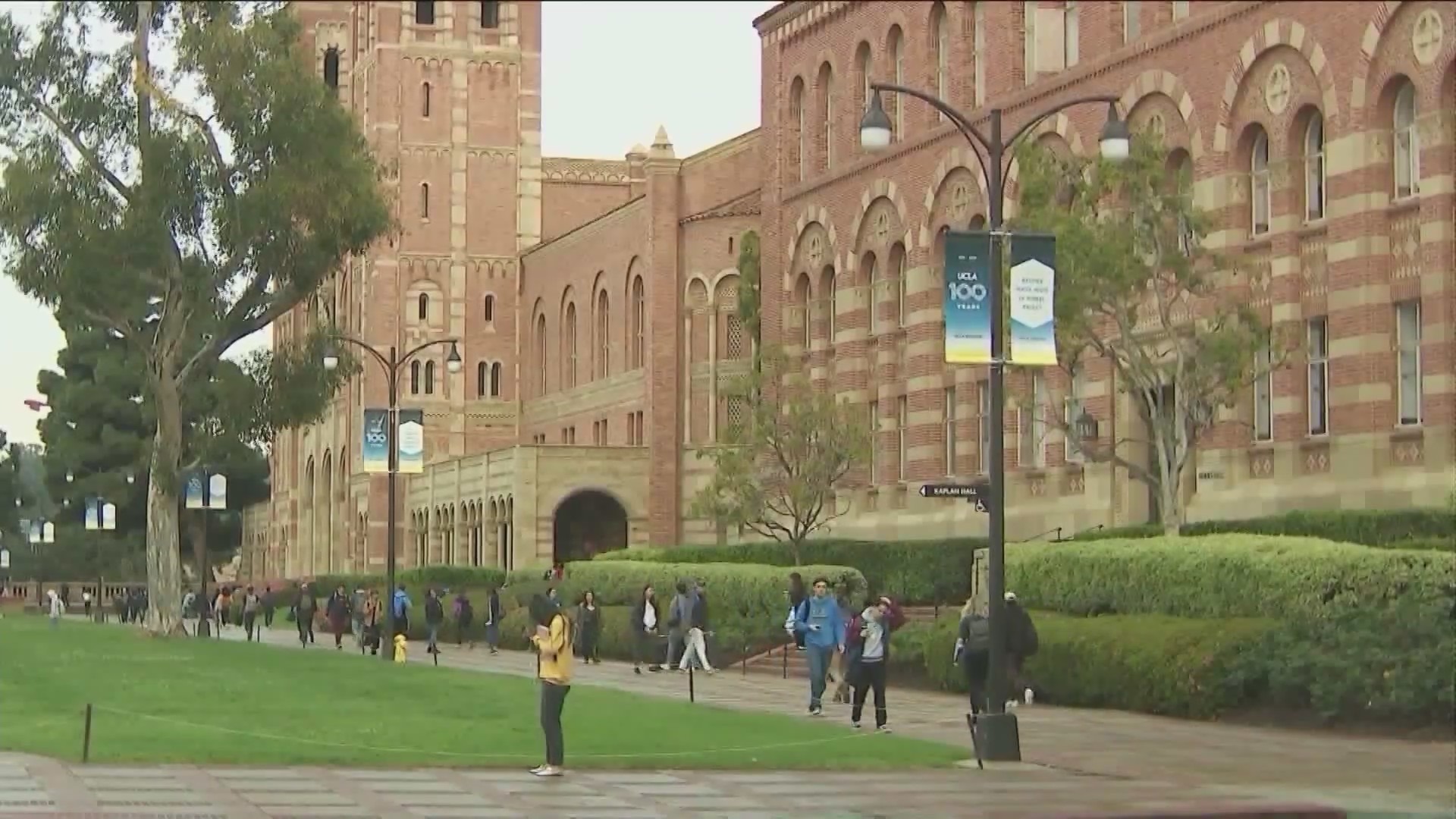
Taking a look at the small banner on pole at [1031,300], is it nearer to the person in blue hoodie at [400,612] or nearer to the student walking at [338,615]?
the person in blue hoodie at [400,612]

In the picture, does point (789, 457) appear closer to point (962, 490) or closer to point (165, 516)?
point (165, 516)

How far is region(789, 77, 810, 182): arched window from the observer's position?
195 ft

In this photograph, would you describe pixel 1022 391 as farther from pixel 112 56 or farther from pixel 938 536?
pixel 112 56

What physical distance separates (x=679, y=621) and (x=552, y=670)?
2177 cm

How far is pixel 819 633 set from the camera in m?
31.5

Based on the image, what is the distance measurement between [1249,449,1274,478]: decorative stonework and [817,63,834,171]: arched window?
2009cm

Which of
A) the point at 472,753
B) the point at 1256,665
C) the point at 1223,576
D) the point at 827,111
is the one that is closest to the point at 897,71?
the point at 827,111

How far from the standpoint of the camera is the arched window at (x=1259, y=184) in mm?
40438

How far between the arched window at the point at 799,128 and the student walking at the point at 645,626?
16380 millimetres

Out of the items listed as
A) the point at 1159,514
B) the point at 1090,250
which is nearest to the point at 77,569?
the point at 1159,514

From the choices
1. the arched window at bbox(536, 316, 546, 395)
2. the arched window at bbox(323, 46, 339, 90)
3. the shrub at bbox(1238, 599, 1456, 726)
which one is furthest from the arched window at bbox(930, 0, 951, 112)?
the arched window at bbox(323, 46, 339, 90)

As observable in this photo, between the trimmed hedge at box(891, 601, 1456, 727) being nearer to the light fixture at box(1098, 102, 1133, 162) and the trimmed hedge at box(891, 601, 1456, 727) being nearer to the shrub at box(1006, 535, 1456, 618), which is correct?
the shrub at box(1006, 535, 1456, 618)

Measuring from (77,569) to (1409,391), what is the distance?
88.1 metres

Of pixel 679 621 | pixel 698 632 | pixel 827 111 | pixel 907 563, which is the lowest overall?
pixel 698 632
